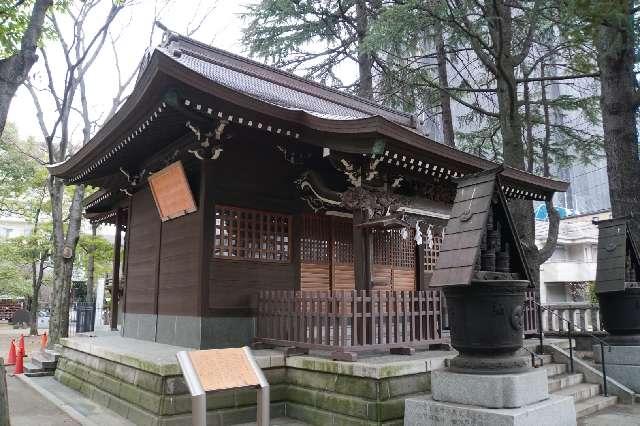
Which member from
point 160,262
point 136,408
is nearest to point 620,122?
point 160,262

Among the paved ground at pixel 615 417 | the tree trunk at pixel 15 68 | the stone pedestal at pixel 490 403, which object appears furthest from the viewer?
the paved ground at pixel 615 417

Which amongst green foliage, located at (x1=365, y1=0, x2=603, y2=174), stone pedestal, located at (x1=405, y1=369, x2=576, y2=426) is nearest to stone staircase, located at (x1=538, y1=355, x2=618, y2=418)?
stone pedestal, located at (x1=405, y1=369, x2=576, y2=426)

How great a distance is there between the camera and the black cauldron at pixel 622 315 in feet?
29.0

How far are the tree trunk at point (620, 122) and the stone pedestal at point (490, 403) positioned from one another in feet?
24.0

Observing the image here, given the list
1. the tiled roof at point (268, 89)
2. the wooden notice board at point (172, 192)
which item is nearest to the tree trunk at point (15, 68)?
the wooden notice board at point (172, 192)

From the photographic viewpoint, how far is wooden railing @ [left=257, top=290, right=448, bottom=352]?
267 inches

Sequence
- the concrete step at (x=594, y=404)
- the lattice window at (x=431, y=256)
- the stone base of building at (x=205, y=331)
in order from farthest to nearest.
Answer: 1. the lattice window at (x=431, y=256)
2. the stone base of building at (x=205, y=331)
3. the concrete step at (x=594, y=404)

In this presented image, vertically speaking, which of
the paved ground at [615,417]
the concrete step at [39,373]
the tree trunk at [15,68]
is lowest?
the concrete step at [39,373]

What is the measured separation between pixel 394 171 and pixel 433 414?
4279mm

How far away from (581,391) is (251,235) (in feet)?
19.9

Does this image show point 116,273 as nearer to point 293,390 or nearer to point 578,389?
point 293,390

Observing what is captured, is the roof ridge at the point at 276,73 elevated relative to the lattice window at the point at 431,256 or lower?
elevated

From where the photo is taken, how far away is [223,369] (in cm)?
495

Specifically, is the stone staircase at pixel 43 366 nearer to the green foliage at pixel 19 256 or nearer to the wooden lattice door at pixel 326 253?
the wooden lattice door at pixel 326 253
